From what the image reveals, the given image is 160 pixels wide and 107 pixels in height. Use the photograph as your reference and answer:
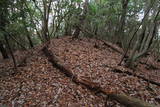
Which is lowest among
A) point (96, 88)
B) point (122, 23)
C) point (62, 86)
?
point (62, 86)

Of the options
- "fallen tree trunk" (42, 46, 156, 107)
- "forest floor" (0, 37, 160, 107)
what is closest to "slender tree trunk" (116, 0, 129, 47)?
"forest floor" (0, 37, 160, 107)

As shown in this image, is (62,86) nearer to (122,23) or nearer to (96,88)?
(96,88)

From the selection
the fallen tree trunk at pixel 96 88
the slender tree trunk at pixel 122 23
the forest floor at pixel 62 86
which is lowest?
the forest floor at pixel 62 86

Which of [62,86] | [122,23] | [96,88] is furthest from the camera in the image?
[122,23]

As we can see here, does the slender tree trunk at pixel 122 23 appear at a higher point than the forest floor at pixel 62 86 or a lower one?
higher

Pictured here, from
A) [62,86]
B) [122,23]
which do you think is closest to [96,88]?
[62,86]

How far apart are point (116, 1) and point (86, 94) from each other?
8.08 metres

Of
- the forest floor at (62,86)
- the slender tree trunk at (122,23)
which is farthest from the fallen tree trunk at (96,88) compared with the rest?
the slender tree trunk at (122,23)

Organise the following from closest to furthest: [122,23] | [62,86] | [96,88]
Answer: [96,88] → [62,86] → [122,23]

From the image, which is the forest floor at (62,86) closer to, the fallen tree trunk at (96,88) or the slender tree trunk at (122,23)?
the fallen tree trunk at (96,88)

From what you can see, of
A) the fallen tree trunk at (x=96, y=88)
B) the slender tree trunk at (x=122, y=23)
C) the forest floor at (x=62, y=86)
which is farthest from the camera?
the slender tree trunk at (x=122, y=23)

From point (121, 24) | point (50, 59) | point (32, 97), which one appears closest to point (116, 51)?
point (121, 24)

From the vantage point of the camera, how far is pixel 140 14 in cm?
1250

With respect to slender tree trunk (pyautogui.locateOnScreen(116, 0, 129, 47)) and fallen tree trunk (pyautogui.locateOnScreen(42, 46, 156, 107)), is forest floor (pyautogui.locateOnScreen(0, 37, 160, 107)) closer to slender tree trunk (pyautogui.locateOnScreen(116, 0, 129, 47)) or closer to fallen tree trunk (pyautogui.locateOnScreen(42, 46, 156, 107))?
fallen tree trunk (pyautogui.locateOnScreen(42, 46, 156, 107))
